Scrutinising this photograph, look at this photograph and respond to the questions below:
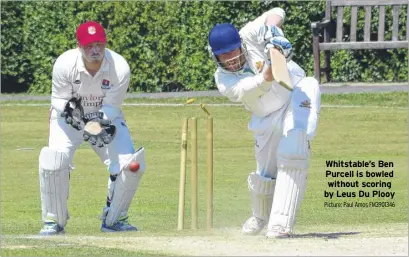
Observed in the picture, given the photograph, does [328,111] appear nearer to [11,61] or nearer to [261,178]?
[11,61]

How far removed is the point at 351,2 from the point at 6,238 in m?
14.5

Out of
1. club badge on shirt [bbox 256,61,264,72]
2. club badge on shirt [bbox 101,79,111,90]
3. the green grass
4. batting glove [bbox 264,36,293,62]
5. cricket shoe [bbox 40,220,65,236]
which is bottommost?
the green grass

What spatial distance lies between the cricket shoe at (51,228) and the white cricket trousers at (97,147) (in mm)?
552

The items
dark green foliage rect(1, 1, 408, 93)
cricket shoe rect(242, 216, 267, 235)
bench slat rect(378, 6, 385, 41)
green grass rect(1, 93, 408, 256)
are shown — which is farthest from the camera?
dark green foliage rect(1, 1, 408, 93)

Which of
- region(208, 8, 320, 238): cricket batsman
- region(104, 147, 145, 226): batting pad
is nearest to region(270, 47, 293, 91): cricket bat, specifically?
region(208, 8, 320, 238): cricket batsman

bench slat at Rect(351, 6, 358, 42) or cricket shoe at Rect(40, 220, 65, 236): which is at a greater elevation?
bench slat at Rect(351, 6, 358, 42)

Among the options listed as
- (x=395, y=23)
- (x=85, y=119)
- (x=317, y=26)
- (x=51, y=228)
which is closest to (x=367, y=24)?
(x=395, y=23)

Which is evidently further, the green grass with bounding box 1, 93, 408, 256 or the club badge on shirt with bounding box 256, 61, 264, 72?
the green grass with bounding box 1, 93, 408, 256

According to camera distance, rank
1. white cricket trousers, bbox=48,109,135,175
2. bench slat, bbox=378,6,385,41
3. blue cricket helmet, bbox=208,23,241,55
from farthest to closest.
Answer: bench slat, bbox=378,6,385,41, white cricket trousers, bbox=48,109,135,175, blue cricket helmet, bbox=208,23,241,55

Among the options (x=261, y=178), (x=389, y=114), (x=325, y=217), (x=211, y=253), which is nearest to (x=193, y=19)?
(x=389, y=114)

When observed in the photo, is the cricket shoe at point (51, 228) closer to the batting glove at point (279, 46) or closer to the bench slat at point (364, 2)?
the batting glove at point (279, 46)

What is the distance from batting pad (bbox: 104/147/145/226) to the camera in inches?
445

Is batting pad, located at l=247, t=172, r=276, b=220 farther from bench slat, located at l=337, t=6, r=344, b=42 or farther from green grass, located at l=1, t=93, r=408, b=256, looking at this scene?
bench slat, located at l=337, t=6, r=344, b=42

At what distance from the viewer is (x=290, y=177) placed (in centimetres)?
973
